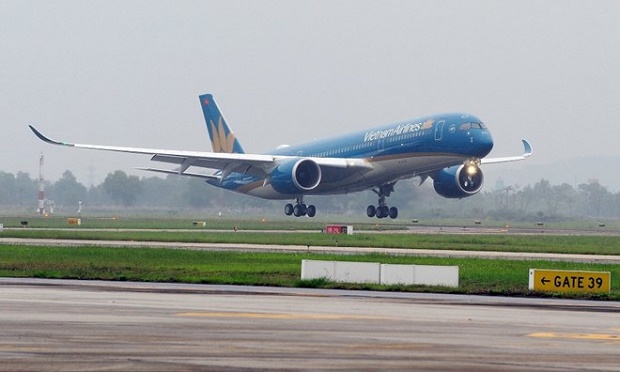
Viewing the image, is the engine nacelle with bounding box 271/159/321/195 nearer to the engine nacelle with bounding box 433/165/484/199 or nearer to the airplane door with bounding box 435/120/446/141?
the engine nacelle with bounding box 433/165/484/199

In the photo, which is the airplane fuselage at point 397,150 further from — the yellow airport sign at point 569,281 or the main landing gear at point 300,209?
the yellow airport sign at point 569,281

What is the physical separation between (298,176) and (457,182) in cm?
1135

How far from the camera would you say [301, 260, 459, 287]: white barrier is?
3450cm

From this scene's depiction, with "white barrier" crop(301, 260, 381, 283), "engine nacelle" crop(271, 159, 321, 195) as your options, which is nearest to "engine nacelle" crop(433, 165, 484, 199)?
"engine nacelle" crop(271, 159, 321, 195)

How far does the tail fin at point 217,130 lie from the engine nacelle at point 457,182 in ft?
63.4

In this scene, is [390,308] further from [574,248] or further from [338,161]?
[338,161]

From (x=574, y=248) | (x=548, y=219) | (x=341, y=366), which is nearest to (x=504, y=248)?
(x=574, y=248)

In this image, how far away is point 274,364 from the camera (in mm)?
16438

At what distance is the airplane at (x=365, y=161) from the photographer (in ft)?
232

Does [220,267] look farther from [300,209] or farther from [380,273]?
[300,209]

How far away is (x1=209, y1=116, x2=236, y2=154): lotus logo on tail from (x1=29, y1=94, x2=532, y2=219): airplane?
350 cm

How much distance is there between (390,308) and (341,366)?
1022 cm

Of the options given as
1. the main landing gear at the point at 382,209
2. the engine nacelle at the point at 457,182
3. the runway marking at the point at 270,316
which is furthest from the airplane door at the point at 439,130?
the runway marking at the point at 270,316

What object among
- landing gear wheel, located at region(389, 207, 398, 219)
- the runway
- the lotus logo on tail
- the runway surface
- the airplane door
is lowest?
the runway
